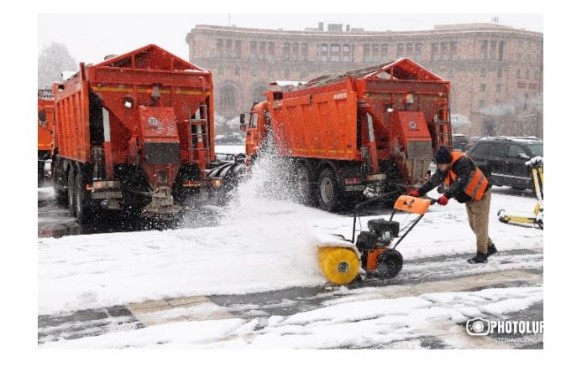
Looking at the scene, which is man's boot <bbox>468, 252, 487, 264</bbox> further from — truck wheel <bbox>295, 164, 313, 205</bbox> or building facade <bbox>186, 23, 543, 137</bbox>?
truck wheel <bbox>295, 164, 313, 205</bbox>

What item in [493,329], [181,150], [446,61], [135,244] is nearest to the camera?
[493,329]

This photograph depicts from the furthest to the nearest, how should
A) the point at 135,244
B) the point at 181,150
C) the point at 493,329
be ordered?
the point at 181,150 < the point at 135,244 < the point at 493,329

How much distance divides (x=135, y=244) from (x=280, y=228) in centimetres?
198

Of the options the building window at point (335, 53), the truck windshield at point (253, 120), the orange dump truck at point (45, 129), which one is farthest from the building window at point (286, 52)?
the orange dump truck at point (45, 129)

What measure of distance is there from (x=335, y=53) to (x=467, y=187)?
12198 mm

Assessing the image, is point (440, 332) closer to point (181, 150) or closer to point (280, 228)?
point (280, 228)

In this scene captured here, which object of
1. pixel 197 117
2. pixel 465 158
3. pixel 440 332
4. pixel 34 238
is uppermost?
pixel 197 117

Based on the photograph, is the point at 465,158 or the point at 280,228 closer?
the point at 465,158

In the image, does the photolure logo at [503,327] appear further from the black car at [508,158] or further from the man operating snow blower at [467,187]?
the black car at [508,158]

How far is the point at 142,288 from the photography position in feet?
18.0

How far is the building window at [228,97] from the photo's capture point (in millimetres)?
34594

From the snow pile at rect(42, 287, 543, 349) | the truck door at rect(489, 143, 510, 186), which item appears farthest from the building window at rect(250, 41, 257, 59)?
the snow pile at rect(42, 287, 543, 349)

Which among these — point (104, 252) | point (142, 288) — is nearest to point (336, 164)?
point (104, 252)

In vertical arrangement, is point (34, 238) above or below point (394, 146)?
below
